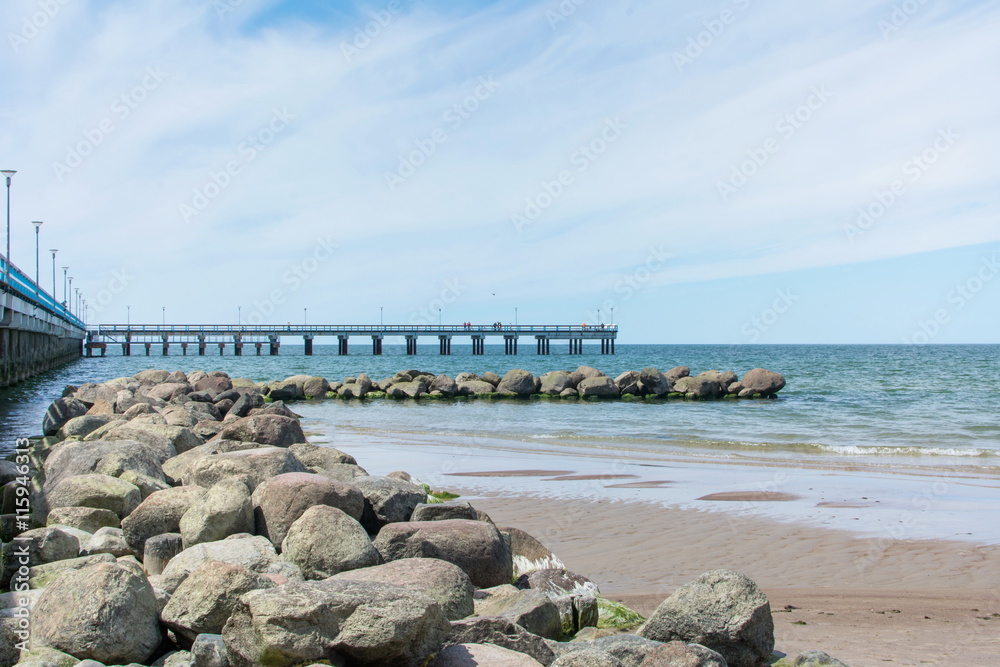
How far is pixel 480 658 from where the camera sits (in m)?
4.50

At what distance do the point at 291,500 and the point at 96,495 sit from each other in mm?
2390

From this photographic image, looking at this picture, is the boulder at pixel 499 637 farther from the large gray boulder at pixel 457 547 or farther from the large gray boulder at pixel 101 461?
the large gray boulder at pixel 101 461

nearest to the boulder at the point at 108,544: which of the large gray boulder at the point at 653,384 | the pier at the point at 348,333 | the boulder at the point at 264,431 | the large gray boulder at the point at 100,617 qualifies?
the large gray boulder at the point at 100,617

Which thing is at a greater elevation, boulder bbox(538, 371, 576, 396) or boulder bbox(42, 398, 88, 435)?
boulder bbox(42, 398, 88, 435)

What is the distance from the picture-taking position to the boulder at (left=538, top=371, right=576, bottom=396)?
3922 cm

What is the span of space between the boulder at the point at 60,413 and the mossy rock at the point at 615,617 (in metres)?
14.2

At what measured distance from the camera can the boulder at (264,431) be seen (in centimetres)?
1205

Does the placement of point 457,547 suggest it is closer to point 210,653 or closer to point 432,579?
point 432,579

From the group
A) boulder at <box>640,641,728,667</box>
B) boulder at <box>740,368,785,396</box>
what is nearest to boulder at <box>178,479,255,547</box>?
boulder at <box>640,641,728,667</box>

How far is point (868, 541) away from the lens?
9.02 meters

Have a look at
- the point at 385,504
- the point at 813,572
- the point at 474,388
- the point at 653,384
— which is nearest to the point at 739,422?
the point at 653,384

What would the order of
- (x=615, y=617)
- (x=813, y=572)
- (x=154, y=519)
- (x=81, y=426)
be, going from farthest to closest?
(x=81, y=426) → (x=813, y=572) → (x=154, y=519) → (x=615, y=617)

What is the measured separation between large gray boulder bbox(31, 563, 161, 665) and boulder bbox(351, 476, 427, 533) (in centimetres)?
282

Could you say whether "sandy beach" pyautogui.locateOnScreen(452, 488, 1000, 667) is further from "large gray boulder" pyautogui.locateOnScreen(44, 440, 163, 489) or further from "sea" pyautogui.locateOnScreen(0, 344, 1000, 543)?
"large gray boulder" pyautogui.locateOnScreen(44, 440, 163, 489)
